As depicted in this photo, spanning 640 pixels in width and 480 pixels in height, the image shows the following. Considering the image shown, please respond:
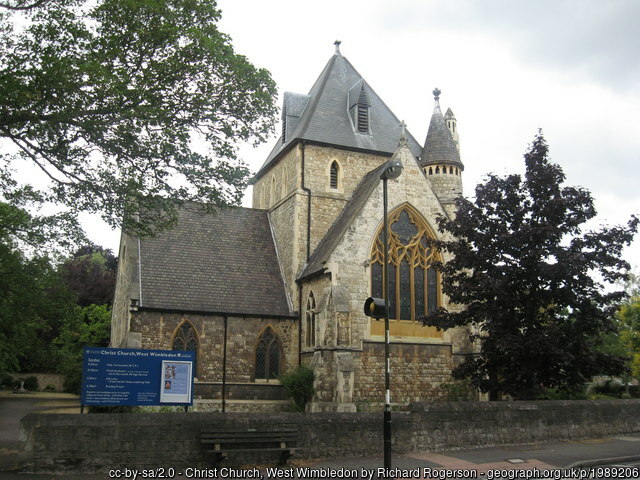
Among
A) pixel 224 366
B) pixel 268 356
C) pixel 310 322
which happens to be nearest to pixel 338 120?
pixel 310 322

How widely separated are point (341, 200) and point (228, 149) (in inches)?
489

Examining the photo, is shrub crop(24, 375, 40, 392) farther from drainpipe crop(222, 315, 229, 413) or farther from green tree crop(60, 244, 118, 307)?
drainpipe crop(222, 315, 229, 413)

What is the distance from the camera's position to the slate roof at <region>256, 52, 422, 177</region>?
2747 cm

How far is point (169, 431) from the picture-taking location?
477 inches

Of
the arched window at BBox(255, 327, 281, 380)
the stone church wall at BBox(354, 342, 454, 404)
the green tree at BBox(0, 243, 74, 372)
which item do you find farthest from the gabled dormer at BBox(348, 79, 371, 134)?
the green tree at BBox(0, 243, 74, 372)

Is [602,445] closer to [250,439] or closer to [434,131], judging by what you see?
[250,439]

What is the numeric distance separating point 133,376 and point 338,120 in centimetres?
1840

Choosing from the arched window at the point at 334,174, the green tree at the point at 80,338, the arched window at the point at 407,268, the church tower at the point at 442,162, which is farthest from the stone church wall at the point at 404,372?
the green tree at the point at 80,338

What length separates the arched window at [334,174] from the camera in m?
27.1

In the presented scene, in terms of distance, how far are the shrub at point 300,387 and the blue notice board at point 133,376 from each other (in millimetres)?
8246

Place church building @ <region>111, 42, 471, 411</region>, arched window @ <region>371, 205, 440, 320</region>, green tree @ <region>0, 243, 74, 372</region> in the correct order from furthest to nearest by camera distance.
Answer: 1. arched window @ <region>371, 205, 440, 320</region>
2. church building @ <region>111, 42, 471, 411</region>
3. green tree @ <region>0, 243, 74, 372</region>

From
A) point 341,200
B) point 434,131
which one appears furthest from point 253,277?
point 434,131

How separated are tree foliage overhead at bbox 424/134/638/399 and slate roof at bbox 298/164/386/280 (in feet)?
14.8

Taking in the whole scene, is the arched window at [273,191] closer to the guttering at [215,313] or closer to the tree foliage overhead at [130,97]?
the guttering at [215,313]
